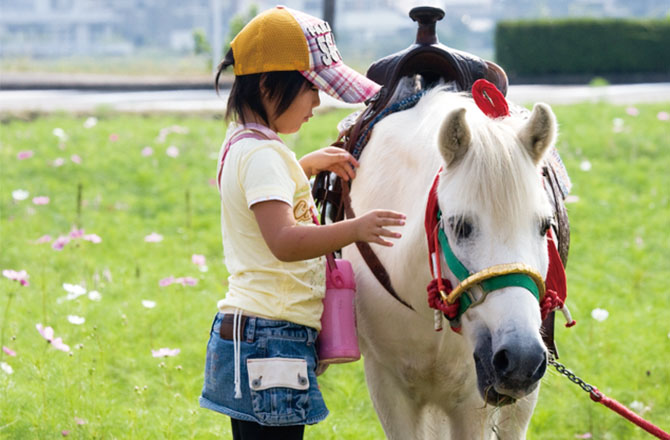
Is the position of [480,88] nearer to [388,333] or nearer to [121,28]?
[388,333]

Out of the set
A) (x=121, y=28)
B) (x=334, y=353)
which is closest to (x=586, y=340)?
(x=334, y=353)

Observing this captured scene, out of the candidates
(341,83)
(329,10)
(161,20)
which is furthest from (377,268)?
(161,20)

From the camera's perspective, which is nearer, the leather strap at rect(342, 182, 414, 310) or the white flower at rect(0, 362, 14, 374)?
the leather strap at rect(342, 182, 414, 310)

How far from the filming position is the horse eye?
81.0 inches

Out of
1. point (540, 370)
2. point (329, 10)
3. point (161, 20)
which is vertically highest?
point (540, 370)

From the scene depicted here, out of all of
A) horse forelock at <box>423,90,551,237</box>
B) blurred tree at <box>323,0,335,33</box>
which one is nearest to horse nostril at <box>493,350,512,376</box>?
horse forelock at <box>423,90,551,237</box>

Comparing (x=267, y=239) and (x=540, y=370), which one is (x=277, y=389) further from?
(x=540, y=370)

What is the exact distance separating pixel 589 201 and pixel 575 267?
4.18ft

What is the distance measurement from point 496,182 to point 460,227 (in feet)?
0.45

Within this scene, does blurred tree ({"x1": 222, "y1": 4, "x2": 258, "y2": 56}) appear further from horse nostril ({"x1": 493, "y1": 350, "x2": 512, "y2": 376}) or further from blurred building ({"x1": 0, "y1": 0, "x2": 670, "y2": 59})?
blurred building ({"x1": 0, "y1": 0, "x2": 670, "y2": 59})

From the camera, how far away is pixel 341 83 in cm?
233

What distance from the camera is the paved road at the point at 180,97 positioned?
11227mm

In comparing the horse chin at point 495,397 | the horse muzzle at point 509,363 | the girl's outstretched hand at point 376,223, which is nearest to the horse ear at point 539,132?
the girl's outstretched hand at point 376,223

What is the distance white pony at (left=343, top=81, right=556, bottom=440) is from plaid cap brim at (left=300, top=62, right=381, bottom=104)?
234mm
